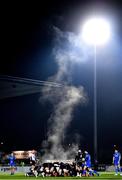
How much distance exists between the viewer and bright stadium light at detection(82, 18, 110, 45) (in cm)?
3797

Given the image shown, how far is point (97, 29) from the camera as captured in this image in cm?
3769

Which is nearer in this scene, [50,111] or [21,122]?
[50,111]

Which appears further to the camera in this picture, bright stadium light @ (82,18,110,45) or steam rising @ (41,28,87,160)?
steam rising @ (41,28,87,160)

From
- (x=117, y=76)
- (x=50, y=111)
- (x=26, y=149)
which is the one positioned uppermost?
(x=117, y=76)

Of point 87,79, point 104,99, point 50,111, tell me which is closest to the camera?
point 87,79

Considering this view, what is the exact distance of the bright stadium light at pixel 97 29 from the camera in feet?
125

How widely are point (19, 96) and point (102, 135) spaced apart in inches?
488

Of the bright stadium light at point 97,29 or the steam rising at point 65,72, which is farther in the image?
the steam rising at point 65,72

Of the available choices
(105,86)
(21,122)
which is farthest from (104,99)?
(21,122)

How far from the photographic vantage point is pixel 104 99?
58.3 metres

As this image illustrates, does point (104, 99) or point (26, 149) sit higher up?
point (104, 99)

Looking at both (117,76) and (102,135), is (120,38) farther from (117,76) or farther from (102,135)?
(102,135)

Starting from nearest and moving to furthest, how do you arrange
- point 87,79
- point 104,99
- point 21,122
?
1. point 87,79
2. point 104,99
3. point 21,122

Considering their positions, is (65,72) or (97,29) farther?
(65,72)
